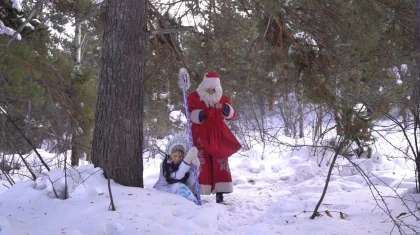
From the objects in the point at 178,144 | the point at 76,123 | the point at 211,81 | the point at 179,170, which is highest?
the point at 211,81

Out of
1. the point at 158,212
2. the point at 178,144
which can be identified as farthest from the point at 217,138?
the point at 158,212

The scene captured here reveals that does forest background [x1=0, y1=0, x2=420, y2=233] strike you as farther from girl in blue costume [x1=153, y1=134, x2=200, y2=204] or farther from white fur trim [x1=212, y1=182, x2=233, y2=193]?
white fur trim [x1=212, y1=182, x2=233, y2=193]

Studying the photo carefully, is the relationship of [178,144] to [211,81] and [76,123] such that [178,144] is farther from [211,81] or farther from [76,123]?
[76,123]

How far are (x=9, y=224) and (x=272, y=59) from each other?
3405 millimetres

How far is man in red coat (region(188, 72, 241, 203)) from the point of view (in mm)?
4738

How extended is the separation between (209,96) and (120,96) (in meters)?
1.30

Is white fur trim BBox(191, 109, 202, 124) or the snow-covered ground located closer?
the snow-covered ground

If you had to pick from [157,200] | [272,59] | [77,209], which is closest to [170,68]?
[272,59]

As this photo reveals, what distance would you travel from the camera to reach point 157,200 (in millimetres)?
3523

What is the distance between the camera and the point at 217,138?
477 cm

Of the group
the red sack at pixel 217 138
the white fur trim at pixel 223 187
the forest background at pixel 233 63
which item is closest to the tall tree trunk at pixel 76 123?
the forest background at pixel 233 63

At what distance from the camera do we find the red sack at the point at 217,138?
4734 millimetres

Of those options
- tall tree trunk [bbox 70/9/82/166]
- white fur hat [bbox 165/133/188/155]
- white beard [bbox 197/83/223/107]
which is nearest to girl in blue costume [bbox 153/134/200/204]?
white fur hat [bbox 165/133/188/155]

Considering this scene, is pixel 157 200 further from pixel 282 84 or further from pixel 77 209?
pixel 282 84
